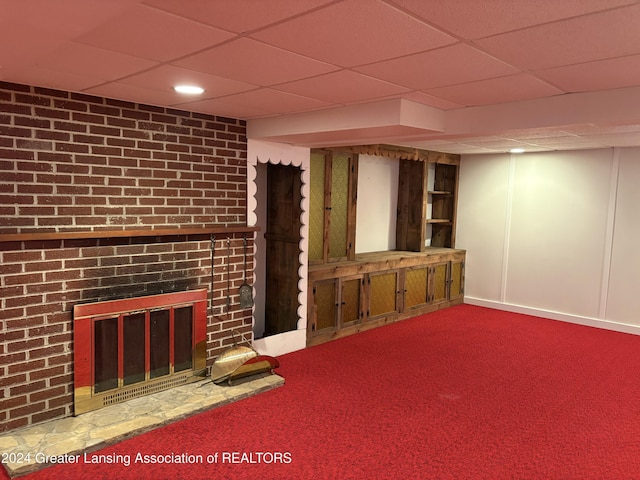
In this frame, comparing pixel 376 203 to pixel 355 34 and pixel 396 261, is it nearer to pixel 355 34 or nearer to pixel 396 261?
pixel 396 261

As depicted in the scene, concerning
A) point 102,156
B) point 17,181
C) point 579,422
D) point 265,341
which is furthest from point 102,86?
point 579,422

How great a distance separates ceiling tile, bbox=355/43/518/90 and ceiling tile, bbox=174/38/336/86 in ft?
0.96

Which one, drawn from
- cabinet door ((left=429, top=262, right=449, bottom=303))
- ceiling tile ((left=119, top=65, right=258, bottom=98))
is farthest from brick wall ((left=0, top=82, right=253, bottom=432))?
cabinet door ((left=429, top=262, right=449, bottom=303))

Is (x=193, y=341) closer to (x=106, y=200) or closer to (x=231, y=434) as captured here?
Result: (x=231, y=434)

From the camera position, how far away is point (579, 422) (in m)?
3.25

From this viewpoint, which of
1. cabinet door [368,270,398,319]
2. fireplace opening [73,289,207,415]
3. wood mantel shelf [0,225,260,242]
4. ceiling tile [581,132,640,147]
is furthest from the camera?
cabinet door [368,270,398,319]

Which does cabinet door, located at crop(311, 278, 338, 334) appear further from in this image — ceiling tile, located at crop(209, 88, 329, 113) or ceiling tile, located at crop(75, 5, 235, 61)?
ceiling tile, located at crop(75, 5, 235, 61)

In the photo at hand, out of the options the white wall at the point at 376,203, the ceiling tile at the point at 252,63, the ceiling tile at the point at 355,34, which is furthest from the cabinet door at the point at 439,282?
the ceiling tile at the point at 355,34

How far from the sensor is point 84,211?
3156mm

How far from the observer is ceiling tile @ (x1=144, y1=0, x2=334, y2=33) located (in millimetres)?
1593

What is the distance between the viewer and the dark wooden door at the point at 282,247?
4594 mm

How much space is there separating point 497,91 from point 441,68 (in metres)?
0.65

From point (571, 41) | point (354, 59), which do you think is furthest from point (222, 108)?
point (571, 41)

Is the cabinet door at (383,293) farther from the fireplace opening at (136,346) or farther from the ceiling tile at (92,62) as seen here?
the ceiling tile at (92,62)
